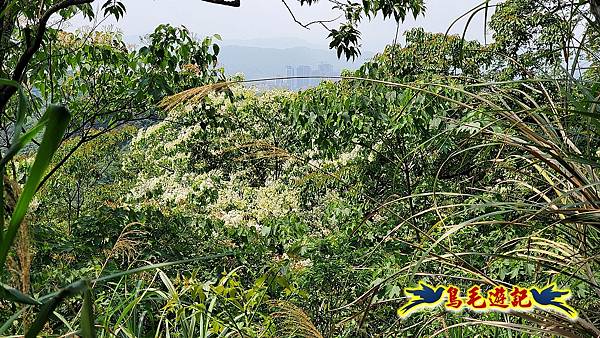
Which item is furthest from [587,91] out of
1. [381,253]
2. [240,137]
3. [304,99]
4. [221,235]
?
[240,137]

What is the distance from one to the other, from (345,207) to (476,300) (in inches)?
78.1

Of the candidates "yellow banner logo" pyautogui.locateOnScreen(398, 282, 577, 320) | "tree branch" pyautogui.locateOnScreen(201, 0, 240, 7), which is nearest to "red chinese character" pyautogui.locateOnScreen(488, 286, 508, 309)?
"yellow banner logo" pyautogui.locateOnScreen(398, 282, 577, 320)

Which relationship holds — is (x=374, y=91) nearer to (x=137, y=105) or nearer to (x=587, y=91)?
(x=137, y=105)

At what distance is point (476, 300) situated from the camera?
91 cm

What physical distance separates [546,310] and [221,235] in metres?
2.47

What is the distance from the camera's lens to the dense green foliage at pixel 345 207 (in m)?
0.81

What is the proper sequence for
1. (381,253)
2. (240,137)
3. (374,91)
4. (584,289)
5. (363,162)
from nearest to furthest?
(584,289), (381,253), (374,91), (363,162), (240,137)

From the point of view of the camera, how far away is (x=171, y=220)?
8.91 ft

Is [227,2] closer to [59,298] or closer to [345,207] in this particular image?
[59,298]

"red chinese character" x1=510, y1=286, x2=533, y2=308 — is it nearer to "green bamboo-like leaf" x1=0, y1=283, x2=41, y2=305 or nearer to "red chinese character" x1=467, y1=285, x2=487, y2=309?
"red chinese character" x1=467, y1=285, x2=487, y2=309

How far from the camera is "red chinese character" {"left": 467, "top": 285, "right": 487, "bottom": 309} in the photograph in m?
0.89

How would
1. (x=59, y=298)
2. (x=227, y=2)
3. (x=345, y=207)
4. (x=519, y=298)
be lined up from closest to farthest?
(x=59, y=298) → (x=519, y=298) → (x=227, y=2) → (x=345, y=207)

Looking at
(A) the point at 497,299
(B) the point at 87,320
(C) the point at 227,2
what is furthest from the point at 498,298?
(C) the point at 227,2

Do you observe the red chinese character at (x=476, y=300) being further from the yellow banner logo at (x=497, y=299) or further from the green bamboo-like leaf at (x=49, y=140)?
the green bamboo-like leaf at (x=49, y=140)
